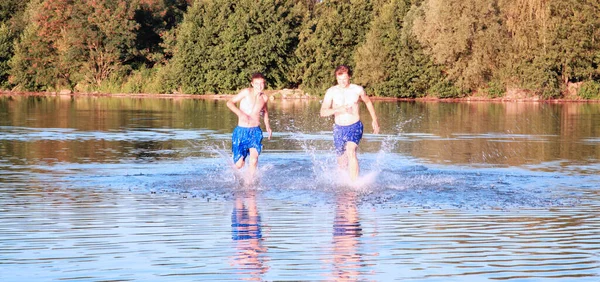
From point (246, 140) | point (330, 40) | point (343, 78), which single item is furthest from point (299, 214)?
point (330, 40)

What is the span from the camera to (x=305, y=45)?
75938 millimetres

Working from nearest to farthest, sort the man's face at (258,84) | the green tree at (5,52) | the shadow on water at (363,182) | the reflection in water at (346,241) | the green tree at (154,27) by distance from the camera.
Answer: the reflection in water at (346,241), the shadow on water at (363,182), the man's face at (258,84), the green tree at (154,27), the green tree at (5,52)

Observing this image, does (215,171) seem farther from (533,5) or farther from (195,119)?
(533,5)

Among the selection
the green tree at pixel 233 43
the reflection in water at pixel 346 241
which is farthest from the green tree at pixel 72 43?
the reflection in water at pixel 346 241

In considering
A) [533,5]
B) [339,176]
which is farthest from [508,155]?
[533,5]

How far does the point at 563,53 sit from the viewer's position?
60.8 meters

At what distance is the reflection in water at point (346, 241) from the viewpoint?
8259 mm

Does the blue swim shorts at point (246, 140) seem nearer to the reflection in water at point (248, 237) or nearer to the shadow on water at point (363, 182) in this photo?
the shadow on water at point (363, 182)

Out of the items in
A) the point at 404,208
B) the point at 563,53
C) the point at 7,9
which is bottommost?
the point at 404,208

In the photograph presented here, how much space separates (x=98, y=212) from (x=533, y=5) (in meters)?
50.4

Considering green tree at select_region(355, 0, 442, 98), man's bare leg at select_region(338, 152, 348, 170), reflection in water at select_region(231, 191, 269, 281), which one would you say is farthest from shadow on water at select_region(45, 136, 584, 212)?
green tree at select_region(355, 0, 442, 98)

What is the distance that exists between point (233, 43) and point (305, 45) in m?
6.32

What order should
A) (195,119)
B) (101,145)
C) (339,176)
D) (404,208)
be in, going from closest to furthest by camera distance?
(404,208) < (339,176) < (101,145) < (195,119)

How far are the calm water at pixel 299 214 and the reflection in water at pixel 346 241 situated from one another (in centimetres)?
2
